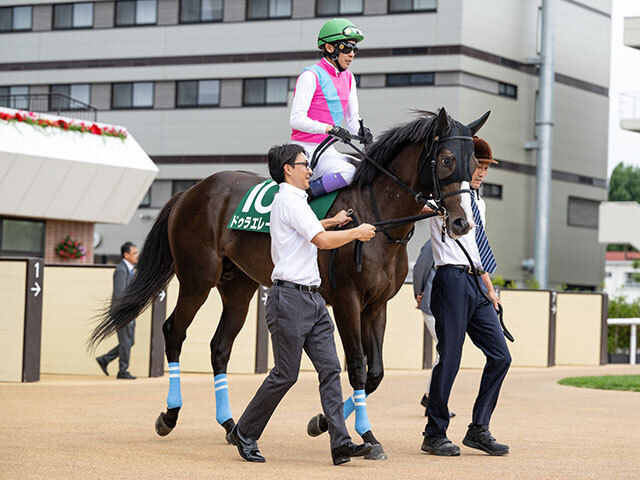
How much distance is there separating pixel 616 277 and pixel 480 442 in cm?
6982

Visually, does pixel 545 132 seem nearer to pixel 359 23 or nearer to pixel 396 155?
pixel 359 23

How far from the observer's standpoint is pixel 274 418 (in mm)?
9633

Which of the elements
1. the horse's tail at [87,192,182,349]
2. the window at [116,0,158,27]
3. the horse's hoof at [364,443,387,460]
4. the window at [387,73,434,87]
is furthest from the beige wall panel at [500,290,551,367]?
the window at [116,0,158,27]

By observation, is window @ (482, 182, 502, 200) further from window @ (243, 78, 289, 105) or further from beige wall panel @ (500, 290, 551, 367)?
beige wall panel @ (500, 290, 551, 367)

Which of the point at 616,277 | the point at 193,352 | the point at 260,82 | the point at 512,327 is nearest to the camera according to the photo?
the point at 193,352

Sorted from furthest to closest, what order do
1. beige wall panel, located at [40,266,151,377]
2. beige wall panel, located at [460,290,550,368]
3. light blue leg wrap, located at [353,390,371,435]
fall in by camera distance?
beige wall panel, located at [460,290,550,368]
beige wall panel, located at [40,266,151,377]
light blue leg wrap, located at [353,390,371,435]

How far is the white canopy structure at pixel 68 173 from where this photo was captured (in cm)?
2247

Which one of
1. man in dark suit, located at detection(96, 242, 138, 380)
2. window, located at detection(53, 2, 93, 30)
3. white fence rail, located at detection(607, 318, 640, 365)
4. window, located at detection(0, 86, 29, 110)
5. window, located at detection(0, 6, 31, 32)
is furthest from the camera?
window, located at detection(0, 6, 31, 32)

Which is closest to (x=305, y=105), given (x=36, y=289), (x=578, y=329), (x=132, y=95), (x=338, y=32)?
(x=338, y=32)

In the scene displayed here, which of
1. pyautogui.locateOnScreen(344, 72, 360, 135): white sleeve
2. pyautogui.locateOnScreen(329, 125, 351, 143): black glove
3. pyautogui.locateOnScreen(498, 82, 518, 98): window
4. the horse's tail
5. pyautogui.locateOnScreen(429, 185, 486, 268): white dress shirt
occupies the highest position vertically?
pyautogui.locateOnScreen(498, 82, 518, 98): window

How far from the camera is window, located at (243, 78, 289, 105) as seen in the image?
3959 cm

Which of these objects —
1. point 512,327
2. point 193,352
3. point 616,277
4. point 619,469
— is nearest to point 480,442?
point 619,469

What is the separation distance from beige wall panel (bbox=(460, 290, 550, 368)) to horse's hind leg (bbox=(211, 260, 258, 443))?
11297mm

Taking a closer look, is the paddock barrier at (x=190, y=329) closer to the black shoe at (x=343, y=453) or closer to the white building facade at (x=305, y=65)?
the black shoe at (x=343, y=453)
